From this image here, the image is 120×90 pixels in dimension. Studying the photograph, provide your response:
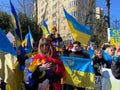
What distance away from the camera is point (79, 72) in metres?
10.6

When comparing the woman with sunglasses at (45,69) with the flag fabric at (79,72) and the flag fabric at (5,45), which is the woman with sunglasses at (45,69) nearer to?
the flag fabric at (5,45)

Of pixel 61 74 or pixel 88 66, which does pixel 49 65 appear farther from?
pixel 88 66

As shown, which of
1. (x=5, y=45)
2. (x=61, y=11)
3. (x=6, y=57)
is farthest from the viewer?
(x=61, y=11)

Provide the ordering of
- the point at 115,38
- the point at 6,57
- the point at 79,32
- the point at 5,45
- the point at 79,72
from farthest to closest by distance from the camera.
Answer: the point at 115,38 < the point at 79,32 < the point at 79,72 < the point at 6,57 < the point at 5,45

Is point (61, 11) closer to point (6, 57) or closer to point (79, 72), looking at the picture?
point (79, 72)

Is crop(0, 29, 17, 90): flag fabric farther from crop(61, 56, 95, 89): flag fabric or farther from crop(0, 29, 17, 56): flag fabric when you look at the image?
crop(61, 56, 95, 89): flag fabric

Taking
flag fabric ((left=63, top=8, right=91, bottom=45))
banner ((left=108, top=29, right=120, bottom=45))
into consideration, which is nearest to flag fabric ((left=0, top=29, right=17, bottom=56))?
flag fabric ((left=63, top=8, right=91, bottom=45))

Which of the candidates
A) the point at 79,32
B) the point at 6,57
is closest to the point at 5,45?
the point at 6,57

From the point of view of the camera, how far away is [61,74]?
23.3 feet

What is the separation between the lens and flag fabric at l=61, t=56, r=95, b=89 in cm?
1034

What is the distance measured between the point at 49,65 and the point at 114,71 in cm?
116

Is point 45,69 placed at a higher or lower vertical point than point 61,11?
lower

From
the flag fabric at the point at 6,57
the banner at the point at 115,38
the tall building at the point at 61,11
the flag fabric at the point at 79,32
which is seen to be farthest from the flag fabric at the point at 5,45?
the tall building at the point at 61,11

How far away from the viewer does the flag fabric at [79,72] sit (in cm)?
1034
